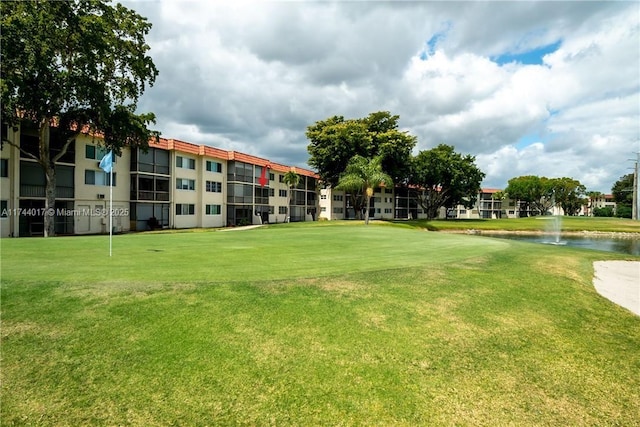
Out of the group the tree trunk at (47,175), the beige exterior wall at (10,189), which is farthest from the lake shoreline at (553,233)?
the beige exterior wall at (10,189)

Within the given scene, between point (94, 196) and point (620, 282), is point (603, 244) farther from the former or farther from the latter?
point (94, 196)

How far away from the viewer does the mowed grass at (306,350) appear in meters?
4.29

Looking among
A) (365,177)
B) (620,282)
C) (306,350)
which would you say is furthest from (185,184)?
(620,282)

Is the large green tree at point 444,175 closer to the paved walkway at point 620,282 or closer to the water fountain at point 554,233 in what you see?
the water fountain at point 554,233

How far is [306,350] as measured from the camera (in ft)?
18.1

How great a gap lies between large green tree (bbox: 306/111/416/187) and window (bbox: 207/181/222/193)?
1690 cm

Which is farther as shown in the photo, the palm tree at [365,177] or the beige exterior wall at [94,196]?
the palm tree at [365,177]

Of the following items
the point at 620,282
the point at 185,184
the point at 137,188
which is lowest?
the point at 620,282

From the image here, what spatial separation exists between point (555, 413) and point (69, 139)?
3563cm

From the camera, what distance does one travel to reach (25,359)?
5.03 m

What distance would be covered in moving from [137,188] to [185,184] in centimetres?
646

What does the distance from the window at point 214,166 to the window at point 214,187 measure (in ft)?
5.56

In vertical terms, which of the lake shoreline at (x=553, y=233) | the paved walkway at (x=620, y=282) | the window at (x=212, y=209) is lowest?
the lake shoreline at (x=553, y=233)

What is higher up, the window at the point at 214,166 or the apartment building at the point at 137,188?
the window at the point at 214,166
